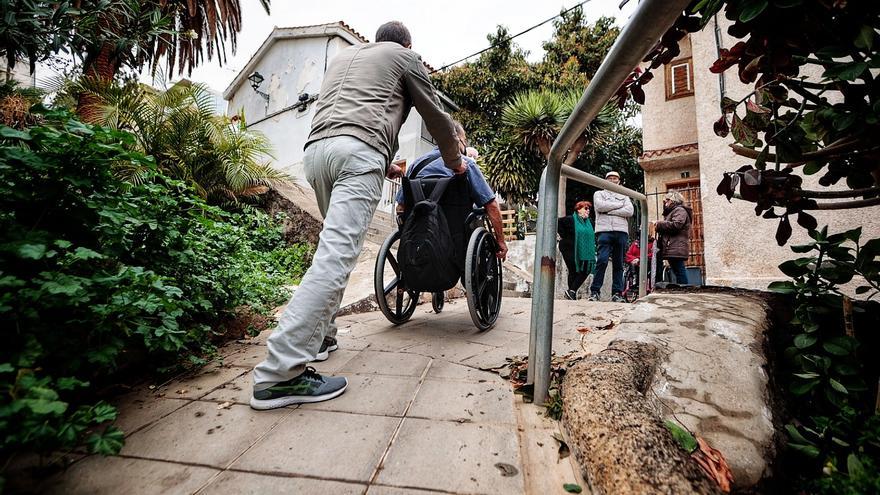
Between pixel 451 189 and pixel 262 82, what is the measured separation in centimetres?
1539

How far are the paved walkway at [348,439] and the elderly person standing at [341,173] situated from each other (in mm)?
140

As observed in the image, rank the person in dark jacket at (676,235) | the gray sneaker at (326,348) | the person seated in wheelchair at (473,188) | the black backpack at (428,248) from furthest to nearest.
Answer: the person in dark jacket at (676,235), the person seated in wheelchair at (473,188), the black backpack at (428,248), the gray sneaker at (326,348)

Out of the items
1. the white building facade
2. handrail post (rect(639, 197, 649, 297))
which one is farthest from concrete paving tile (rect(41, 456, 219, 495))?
the white building facade

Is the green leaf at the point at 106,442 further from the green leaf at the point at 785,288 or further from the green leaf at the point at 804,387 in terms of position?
the green leaf at the point at 785,288

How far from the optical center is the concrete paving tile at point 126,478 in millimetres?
948

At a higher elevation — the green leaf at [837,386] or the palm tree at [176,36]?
the palm tree at [176,36]

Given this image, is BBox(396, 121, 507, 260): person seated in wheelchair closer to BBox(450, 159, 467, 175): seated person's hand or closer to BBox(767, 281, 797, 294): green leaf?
BBox(450, 159, 467, 175): seated person's hand

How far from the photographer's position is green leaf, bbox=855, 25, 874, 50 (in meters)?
0.88

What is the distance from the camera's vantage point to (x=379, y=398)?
150cm

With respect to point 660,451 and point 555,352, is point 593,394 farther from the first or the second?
point 555,352

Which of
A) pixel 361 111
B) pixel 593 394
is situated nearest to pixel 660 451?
pixel 593 394

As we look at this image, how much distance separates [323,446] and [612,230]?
4.82 m

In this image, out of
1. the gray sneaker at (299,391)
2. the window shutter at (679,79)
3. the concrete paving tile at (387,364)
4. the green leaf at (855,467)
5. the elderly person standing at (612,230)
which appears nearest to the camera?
the green leaf at (855,467)

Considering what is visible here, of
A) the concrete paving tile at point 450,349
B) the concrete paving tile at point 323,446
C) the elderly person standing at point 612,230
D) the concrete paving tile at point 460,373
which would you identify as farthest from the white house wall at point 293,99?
the concrete paving tile at point 323,446
